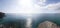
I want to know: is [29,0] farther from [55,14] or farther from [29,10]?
[55,14]

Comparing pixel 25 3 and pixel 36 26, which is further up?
pixel 25 3

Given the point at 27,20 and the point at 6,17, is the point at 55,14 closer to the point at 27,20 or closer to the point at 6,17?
the point at 27,20

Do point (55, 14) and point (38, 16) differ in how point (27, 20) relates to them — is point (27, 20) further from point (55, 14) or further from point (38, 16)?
point (55, 14)

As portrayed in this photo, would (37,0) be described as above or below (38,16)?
above

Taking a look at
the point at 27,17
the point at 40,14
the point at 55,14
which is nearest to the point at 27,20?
the point at 27,17

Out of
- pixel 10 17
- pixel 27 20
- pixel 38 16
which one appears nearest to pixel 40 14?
pixel 38 16

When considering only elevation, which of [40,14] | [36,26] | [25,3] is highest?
[25,3]

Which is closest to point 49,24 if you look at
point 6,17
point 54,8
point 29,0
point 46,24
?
point 46,24
